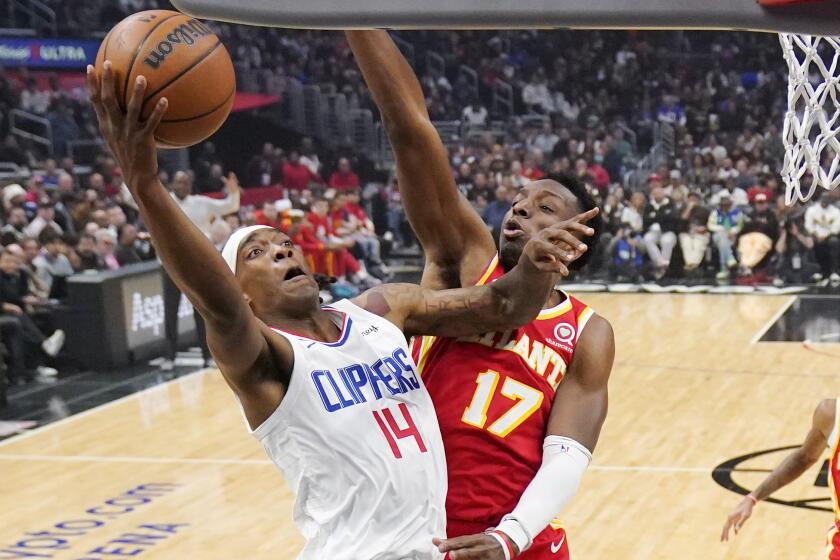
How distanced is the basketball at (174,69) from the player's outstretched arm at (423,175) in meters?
0.51

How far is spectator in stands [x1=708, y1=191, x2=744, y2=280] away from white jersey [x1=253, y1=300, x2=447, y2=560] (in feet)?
45.3

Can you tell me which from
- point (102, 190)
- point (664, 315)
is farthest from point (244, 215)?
point (664, 315)

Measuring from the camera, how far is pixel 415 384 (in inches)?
127

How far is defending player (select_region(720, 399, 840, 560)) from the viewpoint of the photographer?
13.4 feet

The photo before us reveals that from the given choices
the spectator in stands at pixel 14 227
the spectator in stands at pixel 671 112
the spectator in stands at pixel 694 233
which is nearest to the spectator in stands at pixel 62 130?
the spectator in stands at pixel 14 227

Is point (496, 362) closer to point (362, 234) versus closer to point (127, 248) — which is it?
point (127, 248)

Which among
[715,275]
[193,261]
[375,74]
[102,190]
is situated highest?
[375,74]

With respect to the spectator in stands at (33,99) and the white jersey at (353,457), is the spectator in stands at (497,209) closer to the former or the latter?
the spectator in stands at (33,99)

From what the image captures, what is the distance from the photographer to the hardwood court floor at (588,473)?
21.4 feet

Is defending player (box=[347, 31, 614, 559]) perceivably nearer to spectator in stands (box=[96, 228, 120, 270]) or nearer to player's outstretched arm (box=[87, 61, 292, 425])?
player's outstretched arm (box=[87, 61, 292, 425])

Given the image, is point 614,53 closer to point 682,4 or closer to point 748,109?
point 748,109

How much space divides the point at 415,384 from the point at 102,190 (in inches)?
525

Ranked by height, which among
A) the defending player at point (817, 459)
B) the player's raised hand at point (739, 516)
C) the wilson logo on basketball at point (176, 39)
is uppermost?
the wilson logo on basketball at point (176, 39)

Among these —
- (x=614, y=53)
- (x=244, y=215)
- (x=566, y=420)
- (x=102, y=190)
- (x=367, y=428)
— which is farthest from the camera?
(x=614, y=53)
